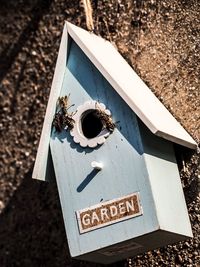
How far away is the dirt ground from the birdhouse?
5.4 inches

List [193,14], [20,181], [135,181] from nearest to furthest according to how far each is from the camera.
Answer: [135,181] → [193,14] → [20,181]

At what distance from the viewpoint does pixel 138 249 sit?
1.86m

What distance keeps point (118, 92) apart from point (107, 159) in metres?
0.13

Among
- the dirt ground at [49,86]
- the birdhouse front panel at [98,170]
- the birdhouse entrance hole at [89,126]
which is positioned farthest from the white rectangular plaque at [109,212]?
the dirt ground at [49,86]

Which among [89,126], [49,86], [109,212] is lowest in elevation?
[109,212]

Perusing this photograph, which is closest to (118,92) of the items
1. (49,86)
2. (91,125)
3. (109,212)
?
(91,125)

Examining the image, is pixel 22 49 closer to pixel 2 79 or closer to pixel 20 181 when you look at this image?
pixel 2 79

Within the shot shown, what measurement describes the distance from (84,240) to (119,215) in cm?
9

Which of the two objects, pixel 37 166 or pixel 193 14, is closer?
pixel 37 166

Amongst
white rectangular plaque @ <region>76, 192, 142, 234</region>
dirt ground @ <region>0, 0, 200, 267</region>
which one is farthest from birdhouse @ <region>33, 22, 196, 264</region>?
dirt ground @ <region>0, 0, 200, 267</region>

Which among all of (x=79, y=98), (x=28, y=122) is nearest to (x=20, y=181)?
(x=28, y=122)

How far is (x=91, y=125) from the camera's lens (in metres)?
1.86

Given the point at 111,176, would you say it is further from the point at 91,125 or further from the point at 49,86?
the point at 49,86

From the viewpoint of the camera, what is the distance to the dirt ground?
2.02 m
